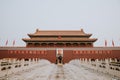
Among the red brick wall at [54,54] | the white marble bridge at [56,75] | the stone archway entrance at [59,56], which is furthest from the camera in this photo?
the stone archway entrance at [59,56]

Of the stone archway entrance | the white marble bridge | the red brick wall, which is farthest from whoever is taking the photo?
the stone archway entrance

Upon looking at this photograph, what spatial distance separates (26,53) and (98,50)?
13.5 m

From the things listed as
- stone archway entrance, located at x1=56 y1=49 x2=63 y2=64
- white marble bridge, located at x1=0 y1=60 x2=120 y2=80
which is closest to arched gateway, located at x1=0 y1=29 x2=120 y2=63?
stone archway entrance, located at x1=56 y1=49 x2=63 y2=64

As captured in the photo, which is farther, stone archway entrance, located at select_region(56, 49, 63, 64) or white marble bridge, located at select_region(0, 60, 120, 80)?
stone archway entrance, located at select_region(56, 49, 63, 64)

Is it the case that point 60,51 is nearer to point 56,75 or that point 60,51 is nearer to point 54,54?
point 54,54

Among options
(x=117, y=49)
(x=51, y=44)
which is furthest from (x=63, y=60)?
(x=117, y=49)

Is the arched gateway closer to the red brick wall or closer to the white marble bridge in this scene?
the red brick wall

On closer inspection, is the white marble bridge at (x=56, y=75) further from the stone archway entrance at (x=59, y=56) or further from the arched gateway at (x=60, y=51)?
the arched gateway at (x=60, y=51)

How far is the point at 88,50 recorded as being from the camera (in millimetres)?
24938

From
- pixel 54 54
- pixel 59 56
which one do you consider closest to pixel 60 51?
pixel 59 56

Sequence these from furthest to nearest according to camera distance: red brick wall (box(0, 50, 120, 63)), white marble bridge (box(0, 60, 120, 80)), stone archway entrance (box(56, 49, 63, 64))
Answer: stone archway entrance (box(56, 49, 63, 64)), red brick wall (box(0, 50, 120, 63)), white marble bridge (box(0, 60, 120, 80))

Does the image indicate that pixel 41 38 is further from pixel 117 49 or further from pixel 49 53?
pixel 117 49

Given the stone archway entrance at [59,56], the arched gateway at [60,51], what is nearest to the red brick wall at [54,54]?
the arched gateway at [60,51]

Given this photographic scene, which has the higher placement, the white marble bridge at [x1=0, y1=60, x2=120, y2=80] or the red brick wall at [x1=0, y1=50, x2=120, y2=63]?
the white marble bridge at [x1=0, y1=60, x2=120, y2=80]
